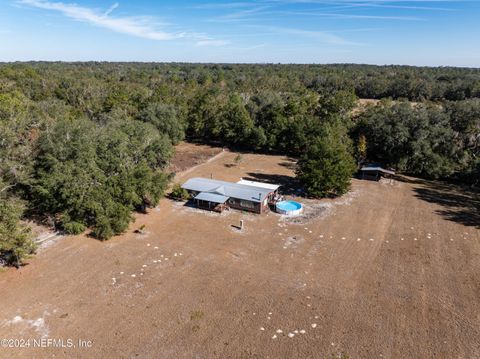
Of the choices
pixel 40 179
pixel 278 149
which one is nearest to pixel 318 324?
pixel 40 179

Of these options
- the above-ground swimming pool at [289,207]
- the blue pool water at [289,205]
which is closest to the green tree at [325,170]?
the blue pool water at [289,205]

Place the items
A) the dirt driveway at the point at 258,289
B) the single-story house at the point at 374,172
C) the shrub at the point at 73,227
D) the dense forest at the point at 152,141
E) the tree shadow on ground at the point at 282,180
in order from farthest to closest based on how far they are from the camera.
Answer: the single-story house at the point at 374,172 < the tree shadow on ground at the point at 282,180 < the dense forest at the point at 152,141 < the shrub at the point at 73,227 < the dirt driveway at the point at 258,289

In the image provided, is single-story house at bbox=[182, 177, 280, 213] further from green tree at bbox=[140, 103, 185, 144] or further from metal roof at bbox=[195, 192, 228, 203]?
green tree at bbox=[140, 103, 185, 144]

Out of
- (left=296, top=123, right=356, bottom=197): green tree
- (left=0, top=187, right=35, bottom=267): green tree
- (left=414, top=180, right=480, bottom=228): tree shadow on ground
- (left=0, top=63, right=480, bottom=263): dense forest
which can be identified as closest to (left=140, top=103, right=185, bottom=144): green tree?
(left=0, top=63, right=480, bottom=263): dense forest

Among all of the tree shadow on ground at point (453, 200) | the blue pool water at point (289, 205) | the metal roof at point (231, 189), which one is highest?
the metal roof at point (231, 189)

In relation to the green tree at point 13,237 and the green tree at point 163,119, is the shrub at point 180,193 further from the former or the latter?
the green tree at point 163,119

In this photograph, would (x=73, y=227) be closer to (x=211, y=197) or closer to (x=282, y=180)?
(x=211, y=197)

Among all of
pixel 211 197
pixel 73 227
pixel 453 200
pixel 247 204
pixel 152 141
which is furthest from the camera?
pixel 152 141

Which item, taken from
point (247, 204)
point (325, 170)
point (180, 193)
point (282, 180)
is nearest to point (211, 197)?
point (247, 204)
